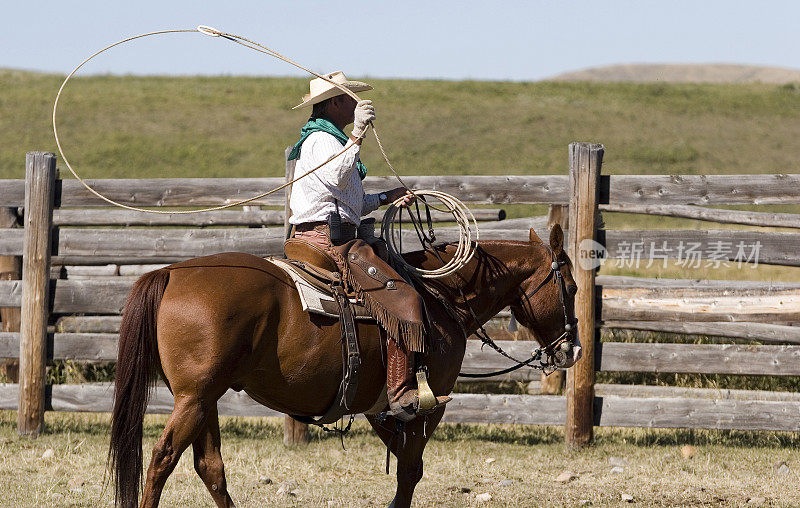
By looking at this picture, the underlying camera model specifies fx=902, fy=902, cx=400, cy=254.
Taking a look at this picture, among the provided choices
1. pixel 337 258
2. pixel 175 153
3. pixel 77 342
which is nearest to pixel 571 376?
pixel 337 258

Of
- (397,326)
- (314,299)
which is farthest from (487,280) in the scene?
(314,299)

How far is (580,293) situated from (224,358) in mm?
4157

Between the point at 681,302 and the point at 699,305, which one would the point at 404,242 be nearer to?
Result: the point at 681,302

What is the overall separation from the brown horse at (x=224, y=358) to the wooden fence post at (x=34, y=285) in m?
3.65

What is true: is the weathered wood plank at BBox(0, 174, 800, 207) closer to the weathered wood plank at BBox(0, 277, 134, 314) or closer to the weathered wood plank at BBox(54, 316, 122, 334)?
the weathered wood plank at BBox(0, 277, 134, 314)

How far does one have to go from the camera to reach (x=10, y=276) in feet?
30.5

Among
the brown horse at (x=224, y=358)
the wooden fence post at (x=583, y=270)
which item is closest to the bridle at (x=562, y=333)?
the brown horse at (x=224, y=358)

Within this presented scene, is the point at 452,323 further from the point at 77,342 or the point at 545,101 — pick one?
the point at 545,101

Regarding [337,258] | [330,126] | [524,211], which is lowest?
[524,211]

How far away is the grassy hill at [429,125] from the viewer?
31141 millimetres

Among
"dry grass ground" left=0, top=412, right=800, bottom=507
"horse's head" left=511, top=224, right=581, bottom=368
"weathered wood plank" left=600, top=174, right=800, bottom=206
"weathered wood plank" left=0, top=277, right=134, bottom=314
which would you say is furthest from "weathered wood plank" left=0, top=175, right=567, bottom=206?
"horse's head" left=511, top=224, right=581, bottom=368

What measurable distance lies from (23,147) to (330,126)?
29137mm

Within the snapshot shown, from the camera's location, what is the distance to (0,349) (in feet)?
27.6

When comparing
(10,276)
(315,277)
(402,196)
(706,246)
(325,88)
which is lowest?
(10,276)
